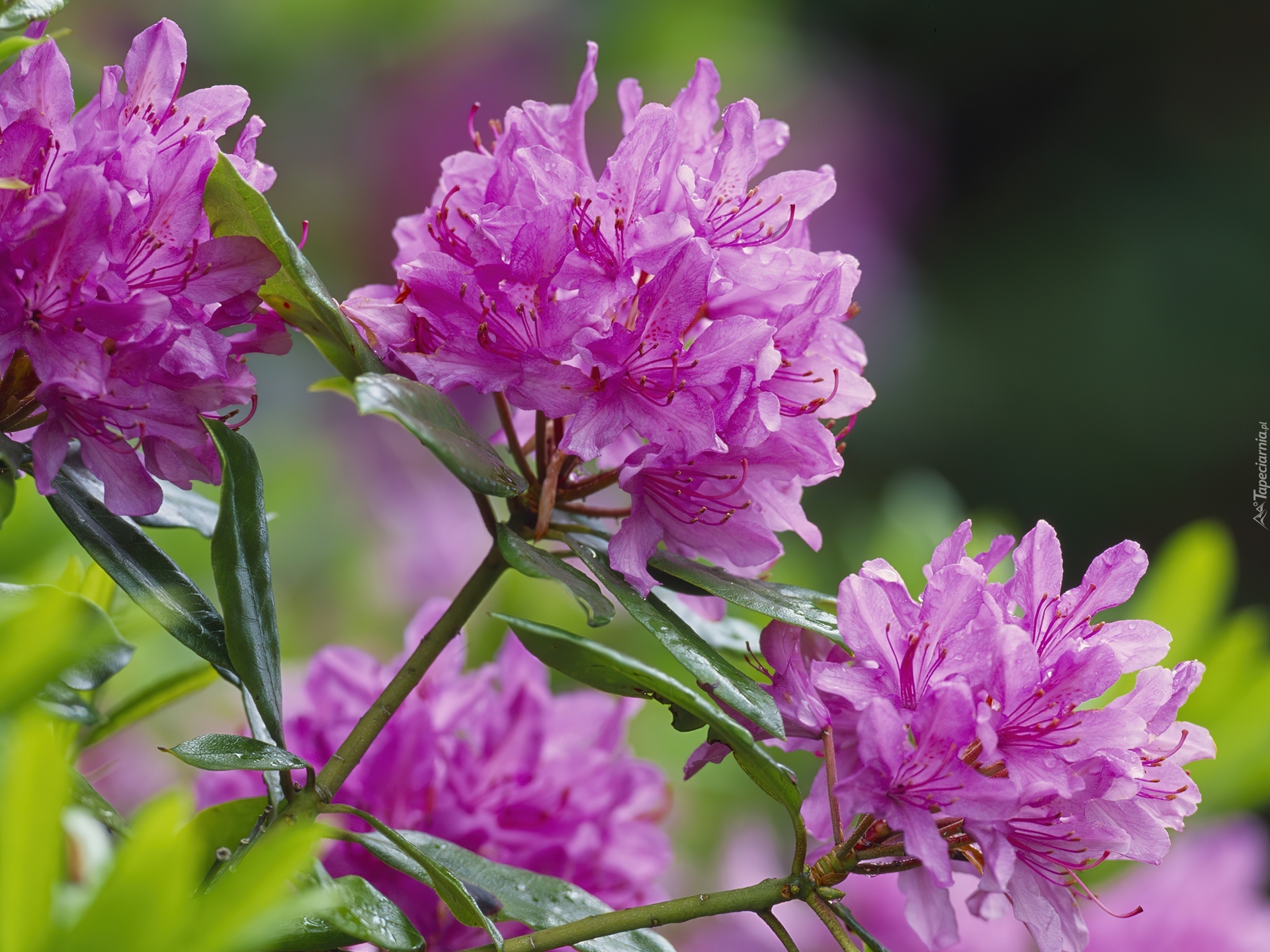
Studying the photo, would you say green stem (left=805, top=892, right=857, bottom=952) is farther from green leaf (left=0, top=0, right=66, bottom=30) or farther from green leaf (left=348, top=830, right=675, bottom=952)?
green leaf (left=0, top=0, right=66, bottom=30)

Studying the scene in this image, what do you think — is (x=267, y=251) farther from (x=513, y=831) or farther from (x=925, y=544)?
(x=925, y=544)

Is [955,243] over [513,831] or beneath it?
over

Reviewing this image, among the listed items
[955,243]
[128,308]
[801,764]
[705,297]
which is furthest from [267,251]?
[955,243]

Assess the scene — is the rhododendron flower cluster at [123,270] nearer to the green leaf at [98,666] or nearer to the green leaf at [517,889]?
the green leaf at [98,666]

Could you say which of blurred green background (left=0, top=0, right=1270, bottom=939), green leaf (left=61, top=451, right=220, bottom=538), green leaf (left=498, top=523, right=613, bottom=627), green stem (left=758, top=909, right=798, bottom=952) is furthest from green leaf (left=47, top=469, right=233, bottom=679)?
blurred green background (left=0, top=0, right=1270, bottom=939)

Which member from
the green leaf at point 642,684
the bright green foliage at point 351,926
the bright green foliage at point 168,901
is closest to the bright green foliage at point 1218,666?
the green leaf at point 642,684

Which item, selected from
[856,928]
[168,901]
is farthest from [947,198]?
[168,901]

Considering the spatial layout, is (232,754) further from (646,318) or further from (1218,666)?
(1218,666)
